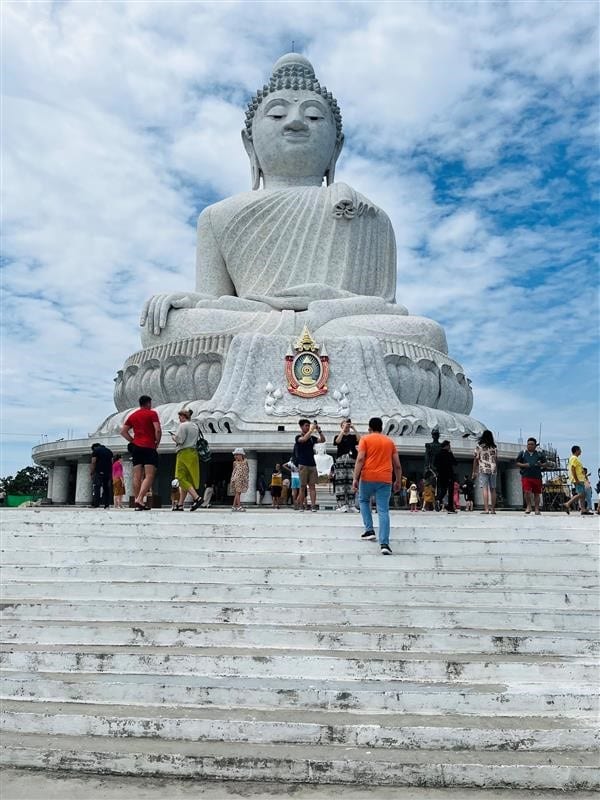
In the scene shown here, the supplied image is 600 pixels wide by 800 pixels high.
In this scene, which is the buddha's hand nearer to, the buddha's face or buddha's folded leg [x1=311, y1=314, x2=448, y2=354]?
buddha's folded leg [x1=311, y1=314, x2=448, y2=354]

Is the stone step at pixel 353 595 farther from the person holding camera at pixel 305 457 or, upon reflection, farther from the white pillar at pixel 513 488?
the white pillar at pixel 513 488

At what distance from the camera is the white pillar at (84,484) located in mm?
17703

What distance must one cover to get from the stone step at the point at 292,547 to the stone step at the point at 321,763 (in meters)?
2.48

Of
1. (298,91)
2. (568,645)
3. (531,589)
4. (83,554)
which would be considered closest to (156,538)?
(83,554)

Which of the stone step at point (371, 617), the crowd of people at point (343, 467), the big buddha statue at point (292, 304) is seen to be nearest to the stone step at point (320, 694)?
the stone step at point (371, 617)

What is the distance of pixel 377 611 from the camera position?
4.60m

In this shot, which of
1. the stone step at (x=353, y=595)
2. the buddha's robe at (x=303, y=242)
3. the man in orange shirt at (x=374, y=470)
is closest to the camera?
the stone step at (x=353, y=595)

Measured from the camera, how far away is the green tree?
36.9m

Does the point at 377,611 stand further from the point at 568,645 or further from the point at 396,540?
the point at 396,540

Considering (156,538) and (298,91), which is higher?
(298,91)

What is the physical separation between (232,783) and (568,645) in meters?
2.12

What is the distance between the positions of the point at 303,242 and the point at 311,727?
17.9 m

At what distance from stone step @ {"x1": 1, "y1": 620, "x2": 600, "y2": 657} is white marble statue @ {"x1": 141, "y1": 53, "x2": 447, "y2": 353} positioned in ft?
45.1

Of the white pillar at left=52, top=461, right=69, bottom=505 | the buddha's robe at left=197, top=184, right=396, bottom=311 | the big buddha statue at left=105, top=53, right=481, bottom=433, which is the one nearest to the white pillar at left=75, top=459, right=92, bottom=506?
the big buddha statue at left=105, top=53, right=481, bottom=433
